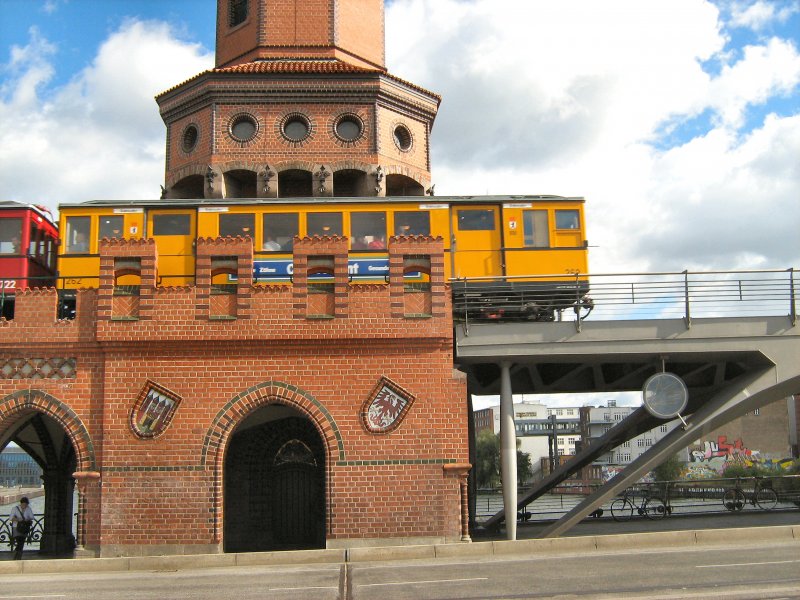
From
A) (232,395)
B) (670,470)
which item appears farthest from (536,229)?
(670,470)

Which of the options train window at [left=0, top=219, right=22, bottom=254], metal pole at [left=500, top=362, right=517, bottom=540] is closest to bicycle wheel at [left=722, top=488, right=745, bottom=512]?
metal pole at [left=500, top=362, right=517, bottom=540]

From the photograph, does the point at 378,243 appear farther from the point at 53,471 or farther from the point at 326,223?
the point at 53,471

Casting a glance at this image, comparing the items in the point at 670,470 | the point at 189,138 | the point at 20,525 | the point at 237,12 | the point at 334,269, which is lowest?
the point at 670,470

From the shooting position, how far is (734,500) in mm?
27859

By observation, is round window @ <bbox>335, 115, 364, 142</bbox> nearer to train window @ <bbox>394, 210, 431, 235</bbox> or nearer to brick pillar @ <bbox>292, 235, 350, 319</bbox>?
train window @ <bbox>394, 210, 431, 235</bbox>

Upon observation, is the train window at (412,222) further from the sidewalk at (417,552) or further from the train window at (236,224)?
the sidewalk at (417,552)

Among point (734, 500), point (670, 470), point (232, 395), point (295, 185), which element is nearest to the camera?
point (232, 395)

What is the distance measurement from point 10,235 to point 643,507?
64.1ft

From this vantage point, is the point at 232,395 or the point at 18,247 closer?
the point at 232,395

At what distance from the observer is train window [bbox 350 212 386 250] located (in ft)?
71.3

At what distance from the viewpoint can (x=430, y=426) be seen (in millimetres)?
18547

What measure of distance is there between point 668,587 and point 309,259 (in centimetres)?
991

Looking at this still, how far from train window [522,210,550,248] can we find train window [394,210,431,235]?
7.71 feet

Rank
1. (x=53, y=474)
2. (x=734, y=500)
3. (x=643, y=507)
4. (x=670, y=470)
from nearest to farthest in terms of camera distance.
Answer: (x=53, y=474), (x=643, y=507), (x=734, y=500), (x=670, y=470)
